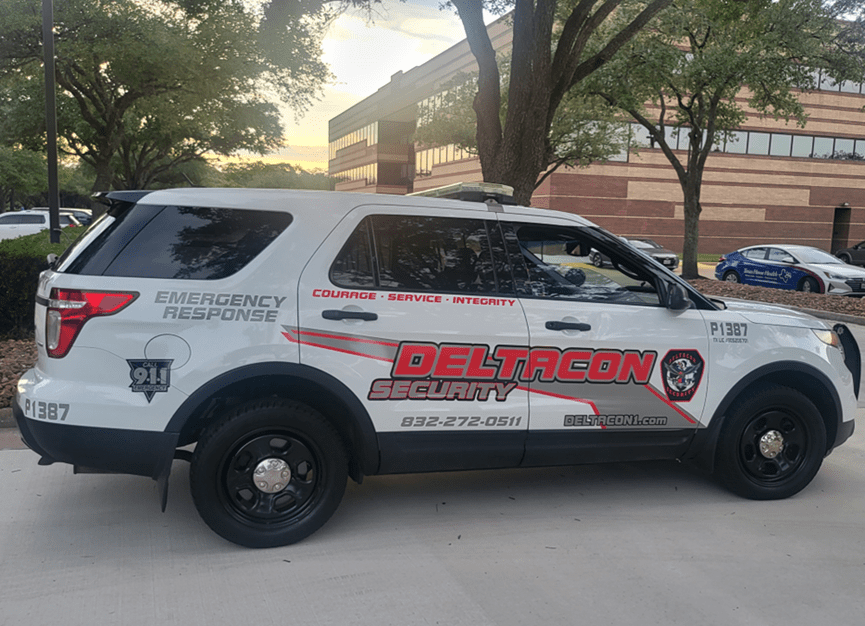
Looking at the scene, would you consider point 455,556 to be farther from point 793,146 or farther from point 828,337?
point 793,146

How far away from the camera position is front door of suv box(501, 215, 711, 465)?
4.38 m

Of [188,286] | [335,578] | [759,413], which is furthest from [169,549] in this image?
[759,413]

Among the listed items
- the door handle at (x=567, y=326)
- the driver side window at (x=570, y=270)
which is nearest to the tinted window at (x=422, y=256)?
the driver side window at (x=570, y=270)

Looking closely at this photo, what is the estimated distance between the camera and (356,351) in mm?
4051

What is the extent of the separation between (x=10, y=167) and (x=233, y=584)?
53.7 metres

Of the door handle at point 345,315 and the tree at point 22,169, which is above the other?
the tree at point 22,169

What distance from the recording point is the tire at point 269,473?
389 centimetres

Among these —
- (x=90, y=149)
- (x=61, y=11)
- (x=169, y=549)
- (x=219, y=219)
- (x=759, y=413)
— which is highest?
(x=61, y=11)

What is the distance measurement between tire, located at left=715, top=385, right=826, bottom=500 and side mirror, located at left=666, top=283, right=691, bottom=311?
831 millimetres

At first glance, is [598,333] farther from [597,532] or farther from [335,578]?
[335,578]

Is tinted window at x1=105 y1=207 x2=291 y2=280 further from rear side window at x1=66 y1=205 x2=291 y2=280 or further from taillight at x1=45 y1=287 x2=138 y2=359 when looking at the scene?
taillight at x1=45 y1=287 x2=138 y2=359

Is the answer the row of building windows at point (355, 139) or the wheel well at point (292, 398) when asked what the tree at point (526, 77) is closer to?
the wheel well at point (292, 398)

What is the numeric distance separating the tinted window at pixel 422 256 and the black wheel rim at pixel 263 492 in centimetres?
91

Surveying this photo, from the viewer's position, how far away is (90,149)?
107 feet
